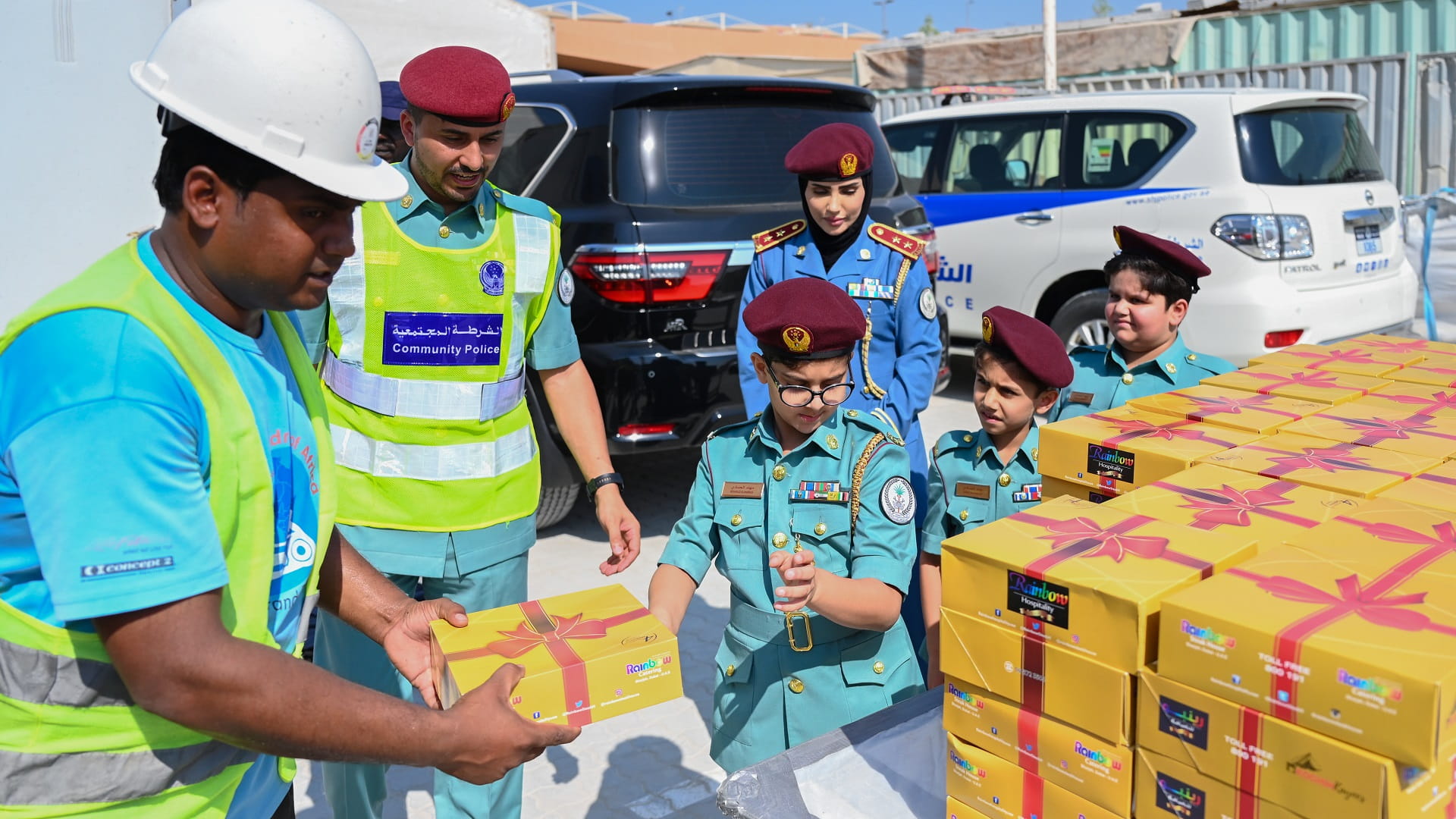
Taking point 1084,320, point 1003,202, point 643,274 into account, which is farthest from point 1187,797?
point 1003,202

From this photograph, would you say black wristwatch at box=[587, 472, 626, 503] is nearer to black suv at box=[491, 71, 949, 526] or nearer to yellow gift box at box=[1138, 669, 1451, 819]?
yellow gift box at box=[1138, 669, 1451, 819]

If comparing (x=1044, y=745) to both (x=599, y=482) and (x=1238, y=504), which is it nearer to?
(x=1238, y=504)

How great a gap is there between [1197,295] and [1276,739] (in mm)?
5413

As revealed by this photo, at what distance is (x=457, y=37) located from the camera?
425 inches

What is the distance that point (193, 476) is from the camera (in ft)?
4.26

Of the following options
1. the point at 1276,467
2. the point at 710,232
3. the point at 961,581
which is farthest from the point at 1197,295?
the point at 961,581

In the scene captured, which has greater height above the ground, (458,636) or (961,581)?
(961,581)

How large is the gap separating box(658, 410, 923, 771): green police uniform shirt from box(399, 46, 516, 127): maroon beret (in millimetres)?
897

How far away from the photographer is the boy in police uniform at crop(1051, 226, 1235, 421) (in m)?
3.40

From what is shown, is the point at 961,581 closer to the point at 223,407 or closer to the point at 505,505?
the point at 223,407

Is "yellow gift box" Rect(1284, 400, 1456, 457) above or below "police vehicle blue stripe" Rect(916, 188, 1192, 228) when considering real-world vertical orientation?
below

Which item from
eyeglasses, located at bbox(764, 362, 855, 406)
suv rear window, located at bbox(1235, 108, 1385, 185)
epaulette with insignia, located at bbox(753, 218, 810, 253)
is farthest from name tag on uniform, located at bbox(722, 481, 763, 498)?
suv rear window, located at bbox(1235, 108, 1385, 185)

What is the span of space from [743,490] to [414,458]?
2.51 feet

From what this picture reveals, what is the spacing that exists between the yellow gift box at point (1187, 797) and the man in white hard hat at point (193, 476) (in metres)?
0.77
